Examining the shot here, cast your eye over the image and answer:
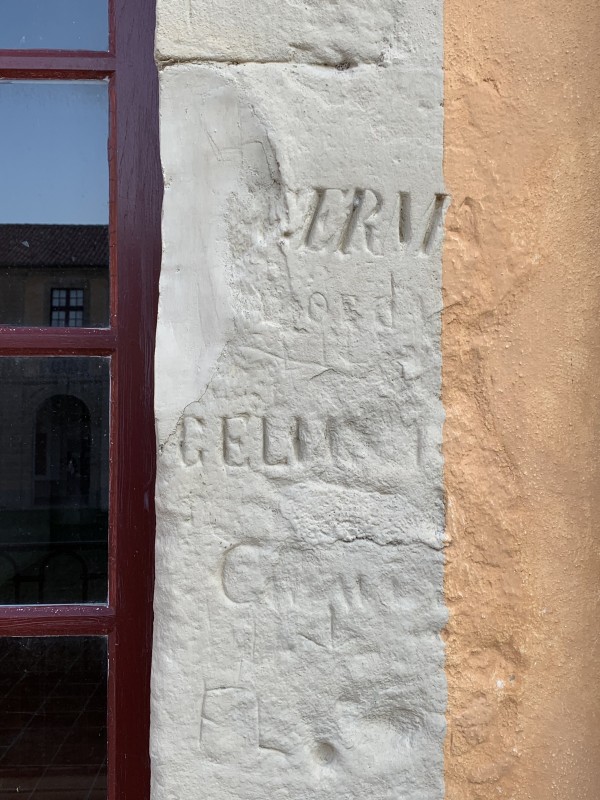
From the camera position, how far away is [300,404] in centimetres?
108

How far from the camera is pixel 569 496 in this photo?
114 cm

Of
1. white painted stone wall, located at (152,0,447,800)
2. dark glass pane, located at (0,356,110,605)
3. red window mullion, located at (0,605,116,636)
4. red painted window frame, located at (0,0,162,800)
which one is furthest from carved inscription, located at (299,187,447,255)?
red window mullion, located at (0,605,116,636)

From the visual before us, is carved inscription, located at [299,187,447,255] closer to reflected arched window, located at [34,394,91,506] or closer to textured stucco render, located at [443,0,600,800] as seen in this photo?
textured stucco render, located at [443,0,600,800]

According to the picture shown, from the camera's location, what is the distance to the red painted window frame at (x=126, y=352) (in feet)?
4.05

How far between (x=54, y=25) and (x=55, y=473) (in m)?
0.76

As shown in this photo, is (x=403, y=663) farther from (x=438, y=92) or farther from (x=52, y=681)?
(x=438, y=92)

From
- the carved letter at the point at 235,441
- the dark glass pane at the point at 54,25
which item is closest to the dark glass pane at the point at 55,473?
the carved letter at the point at 235,441

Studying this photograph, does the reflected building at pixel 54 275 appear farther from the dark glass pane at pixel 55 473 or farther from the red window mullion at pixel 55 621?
the red window mullion at pixel 55 621

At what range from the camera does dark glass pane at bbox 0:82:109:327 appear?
1272 mm

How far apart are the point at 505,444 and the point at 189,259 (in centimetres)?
53

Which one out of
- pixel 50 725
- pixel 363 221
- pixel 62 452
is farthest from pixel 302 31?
pixel 50 725

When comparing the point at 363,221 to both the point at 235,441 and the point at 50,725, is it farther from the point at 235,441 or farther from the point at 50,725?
the point at 50,725

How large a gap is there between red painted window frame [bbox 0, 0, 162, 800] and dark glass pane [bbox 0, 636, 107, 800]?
0.07 feet

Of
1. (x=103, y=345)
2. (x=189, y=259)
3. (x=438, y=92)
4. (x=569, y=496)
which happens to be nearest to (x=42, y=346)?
(x=103, y=345)
